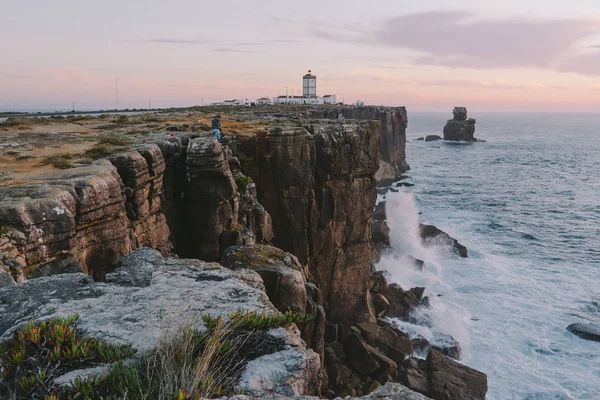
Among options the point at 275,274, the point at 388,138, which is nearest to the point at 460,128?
the point at 388,138

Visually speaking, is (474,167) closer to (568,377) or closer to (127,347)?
(568,377)

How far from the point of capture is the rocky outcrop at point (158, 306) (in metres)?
6.01

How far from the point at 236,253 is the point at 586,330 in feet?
85.4

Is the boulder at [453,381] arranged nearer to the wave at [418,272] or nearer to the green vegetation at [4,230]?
the wave at [418,272]

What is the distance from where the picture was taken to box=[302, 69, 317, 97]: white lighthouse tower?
149000mm

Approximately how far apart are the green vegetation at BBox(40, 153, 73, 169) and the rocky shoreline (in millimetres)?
444

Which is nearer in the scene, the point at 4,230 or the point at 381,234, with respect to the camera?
the point at 4,230

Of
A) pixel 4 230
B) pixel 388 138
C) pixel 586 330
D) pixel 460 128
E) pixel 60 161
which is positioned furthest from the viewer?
pixel 460 128

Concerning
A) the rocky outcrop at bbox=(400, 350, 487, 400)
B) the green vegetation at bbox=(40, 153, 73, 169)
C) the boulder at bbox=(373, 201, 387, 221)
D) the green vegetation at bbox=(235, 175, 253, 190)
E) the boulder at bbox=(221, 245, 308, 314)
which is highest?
the green vegetation at bbox=(40, 153, 73, 169)

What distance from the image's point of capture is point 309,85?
493 ft

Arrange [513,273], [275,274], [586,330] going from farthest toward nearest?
[513,273] < [586,330] < [275,274]

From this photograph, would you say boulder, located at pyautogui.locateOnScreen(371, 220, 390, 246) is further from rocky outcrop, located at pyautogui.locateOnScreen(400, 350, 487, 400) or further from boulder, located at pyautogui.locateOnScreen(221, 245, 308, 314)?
boulder, located at pyautogui.locateOnScreen(221, 245, 308, 314)

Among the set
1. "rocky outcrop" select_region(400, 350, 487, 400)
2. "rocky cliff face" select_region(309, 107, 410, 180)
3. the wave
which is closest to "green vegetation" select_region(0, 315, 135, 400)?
"rocky outcrop" select_region(400, 350, 487, 400)

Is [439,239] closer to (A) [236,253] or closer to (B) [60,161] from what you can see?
(A) [236,253]
